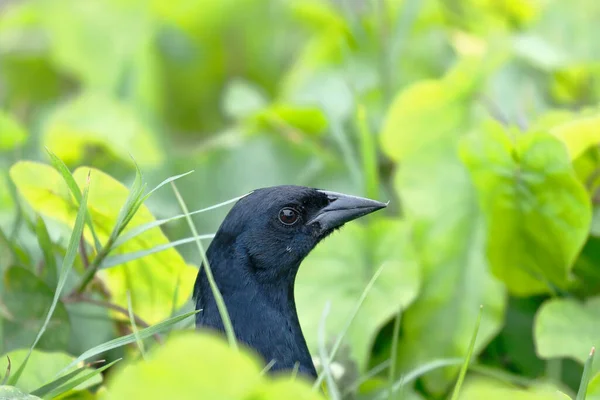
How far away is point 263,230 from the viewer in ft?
5.78

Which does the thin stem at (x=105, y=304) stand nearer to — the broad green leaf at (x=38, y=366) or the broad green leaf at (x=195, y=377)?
the broad green leaf at (x=38, y=366)

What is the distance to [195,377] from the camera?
0.98 meters

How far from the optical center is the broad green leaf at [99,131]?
2715 millimetres

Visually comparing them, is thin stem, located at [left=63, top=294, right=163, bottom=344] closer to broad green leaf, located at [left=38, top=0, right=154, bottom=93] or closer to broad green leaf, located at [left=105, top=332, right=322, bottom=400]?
broad green leaf, located at [left=105, top=332, right=322, bottom=400]

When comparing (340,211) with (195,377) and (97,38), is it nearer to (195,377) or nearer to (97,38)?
(195,377)

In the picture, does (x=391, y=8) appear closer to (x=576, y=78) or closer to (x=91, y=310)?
(x=576, y=78)

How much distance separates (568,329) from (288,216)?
65 centimetres

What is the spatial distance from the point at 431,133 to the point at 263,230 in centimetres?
80

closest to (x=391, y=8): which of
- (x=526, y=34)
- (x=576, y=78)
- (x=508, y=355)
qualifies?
(x=526, y=34)

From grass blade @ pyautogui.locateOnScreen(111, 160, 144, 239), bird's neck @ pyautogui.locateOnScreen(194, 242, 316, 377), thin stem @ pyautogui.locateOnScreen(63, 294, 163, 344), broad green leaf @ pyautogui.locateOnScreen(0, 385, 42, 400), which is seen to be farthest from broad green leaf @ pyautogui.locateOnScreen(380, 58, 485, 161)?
broad green leaf @ pyautogui.locateOnScreen(0, 385, 42, 400)

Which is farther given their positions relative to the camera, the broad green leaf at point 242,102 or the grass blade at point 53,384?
the broad green leaf at point 242,102

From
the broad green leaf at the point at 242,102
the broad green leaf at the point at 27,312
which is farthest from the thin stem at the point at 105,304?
the broad green leaf at the point at 242,102

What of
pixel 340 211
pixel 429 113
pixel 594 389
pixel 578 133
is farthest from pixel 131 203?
pixel 429 113

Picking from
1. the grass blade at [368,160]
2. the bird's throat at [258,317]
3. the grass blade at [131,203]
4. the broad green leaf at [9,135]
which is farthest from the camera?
the broad green leaf at [9,135]
